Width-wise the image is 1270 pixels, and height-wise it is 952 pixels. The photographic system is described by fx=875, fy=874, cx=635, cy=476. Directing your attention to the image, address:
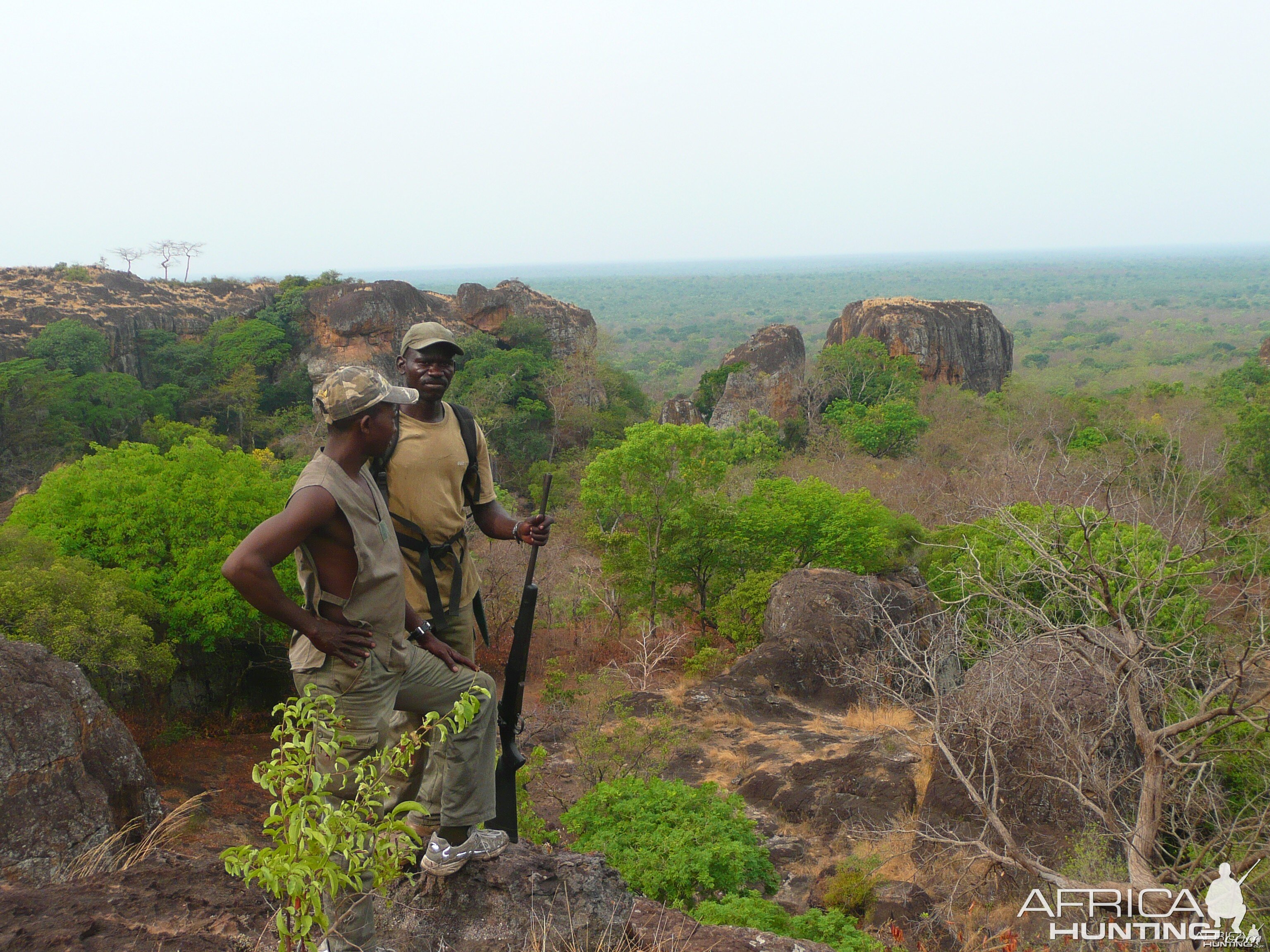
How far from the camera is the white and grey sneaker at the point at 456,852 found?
9.71 feet

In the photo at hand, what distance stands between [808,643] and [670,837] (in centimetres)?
778

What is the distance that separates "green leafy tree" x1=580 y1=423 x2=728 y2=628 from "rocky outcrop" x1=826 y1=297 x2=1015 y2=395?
27.8 m

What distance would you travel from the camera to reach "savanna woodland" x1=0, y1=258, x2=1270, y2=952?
19.7ft

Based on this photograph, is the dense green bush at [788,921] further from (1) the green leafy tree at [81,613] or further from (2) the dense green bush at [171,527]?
(2) the dense green bush at [171,527]

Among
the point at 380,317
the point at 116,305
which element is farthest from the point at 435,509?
the point at 116,305

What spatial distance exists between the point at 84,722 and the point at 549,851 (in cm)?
449

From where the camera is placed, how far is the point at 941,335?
143 feet

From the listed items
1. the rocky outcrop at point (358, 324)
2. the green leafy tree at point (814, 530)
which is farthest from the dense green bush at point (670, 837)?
the rocky outcrop at point (358, 324)

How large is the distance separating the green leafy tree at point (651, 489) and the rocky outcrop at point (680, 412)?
2015 centimetres

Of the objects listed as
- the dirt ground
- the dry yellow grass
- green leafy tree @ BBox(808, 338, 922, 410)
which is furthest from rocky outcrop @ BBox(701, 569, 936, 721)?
green leafy tree @ BBox(808, 338, 922, 410)

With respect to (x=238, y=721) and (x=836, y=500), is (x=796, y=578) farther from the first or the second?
(x=238, y=721)

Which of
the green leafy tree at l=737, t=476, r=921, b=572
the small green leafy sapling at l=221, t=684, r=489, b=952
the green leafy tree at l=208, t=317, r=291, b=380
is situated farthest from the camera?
the green leafy tree at l=208, t=317, r=291, b=380

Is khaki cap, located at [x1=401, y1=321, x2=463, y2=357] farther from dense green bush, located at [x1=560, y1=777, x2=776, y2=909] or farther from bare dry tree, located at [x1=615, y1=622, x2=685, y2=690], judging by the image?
bare dry tree, located at [x1=615, y1=622, x2=685, y2=690]

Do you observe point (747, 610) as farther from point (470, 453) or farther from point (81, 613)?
point (470, 453)
